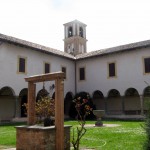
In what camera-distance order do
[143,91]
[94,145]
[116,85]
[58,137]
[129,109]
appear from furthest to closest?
[129,109] < [116,85] < [143,91] < [94,145] < [58,137]

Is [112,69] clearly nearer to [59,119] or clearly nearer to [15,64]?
[15,64]

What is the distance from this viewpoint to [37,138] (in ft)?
22.9

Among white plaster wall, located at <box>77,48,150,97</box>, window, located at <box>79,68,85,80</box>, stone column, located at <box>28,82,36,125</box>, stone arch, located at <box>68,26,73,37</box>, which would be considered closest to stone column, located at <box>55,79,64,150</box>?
stone column, located at <box>28,82,36,125</box>

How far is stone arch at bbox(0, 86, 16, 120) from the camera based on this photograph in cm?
2325

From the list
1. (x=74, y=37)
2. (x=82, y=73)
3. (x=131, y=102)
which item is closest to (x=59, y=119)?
(x=131, y=102)

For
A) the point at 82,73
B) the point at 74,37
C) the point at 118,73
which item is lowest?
the point at 118,73

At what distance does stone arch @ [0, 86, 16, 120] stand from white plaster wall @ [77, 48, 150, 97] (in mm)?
7308

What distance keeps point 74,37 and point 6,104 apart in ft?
79.9

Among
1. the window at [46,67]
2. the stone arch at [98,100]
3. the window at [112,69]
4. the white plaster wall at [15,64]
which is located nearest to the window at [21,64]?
the white plaster wall at [15,64]

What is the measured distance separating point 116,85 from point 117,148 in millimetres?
17396

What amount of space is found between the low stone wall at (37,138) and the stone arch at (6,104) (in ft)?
53.0

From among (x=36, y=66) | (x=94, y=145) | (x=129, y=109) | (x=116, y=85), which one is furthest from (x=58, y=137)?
(x=129, y=109)

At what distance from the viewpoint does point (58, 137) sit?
275 inches

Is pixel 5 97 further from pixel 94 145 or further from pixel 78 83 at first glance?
pixel 94 145
